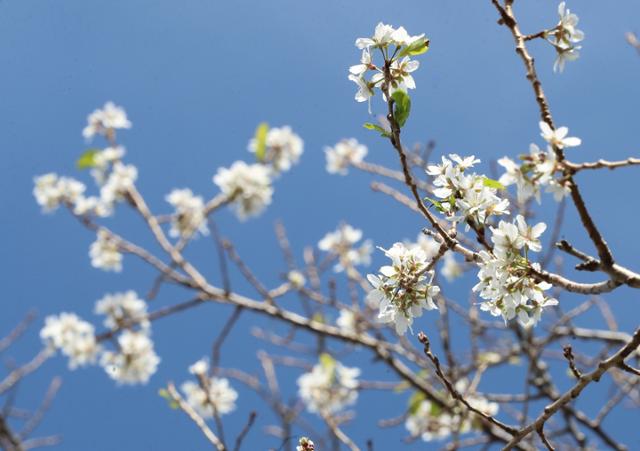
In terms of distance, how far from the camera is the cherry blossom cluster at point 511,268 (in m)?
1.64

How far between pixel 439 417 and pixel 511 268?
16.2 feet

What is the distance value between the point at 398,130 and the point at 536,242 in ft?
1.61

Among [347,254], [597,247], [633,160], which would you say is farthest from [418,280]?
[347,254]

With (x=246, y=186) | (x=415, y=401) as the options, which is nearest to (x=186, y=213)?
(x=246, y=186)

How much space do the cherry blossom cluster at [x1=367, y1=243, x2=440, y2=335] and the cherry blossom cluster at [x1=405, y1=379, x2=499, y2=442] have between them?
6.47 feet

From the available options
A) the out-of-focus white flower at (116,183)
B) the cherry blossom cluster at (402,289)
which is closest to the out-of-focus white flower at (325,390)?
the out-of-focus white flower at (116,183)

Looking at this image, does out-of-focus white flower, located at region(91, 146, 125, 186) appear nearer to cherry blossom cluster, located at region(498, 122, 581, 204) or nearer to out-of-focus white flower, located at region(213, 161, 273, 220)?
out-of-focus white flower, located at region(213, 161, 273, 220)

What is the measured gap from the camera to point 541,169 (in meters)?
1.46

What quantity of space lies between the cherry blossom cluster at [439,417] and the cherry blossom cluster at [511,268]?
2041 millimetres

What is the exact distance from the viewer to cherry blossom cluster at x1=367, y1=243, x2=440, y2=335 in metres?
1.81

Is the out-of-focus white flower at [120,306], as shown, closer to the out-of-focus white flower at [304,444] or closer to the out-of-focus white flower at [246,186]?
the out-of-focus white flower at [246,186]

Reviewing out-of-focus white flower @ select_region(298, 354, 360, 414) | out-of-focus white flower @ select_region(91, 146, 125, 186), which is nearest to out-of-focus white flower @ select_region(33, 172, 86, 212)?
out-of-focus white flower @ select_region(91, 146, 125, 186)

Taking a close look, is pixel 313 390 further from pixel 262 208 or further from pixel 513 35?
pixel 513 35

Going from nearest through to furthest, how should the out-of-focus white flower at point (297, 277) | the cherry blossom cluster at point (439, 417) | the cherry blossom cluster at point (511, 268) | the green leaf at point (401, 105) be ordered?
1. the cherry blossom cluster at point (511, 268)
2. the green leaf at point (401, 105)
3. the cherry blossom cluster at point (439, 417)
4. the out-of-focus white flower at point (297, 277)
